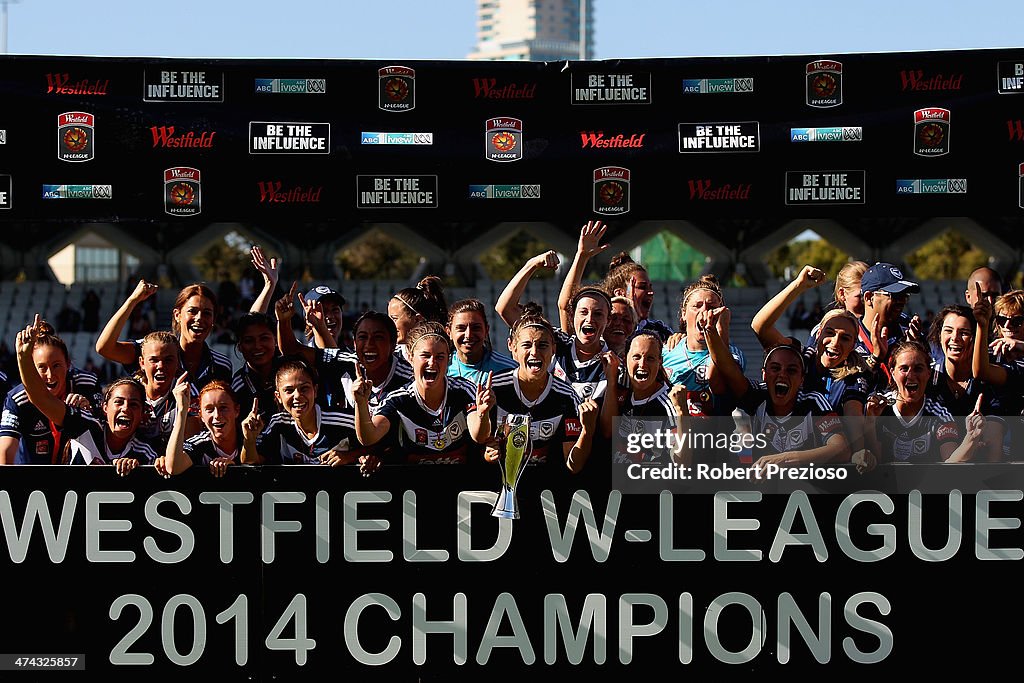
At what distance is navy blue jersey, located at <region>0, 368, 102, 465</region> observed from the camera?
16.8 ft

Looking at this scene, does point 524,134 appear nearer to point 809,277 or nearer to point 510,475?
point 809,277

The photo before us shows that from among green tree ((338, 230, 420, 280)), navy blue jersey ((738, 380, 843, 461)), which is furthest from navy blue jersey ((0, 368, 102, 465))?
green tree ((338, 230, 420, 280))

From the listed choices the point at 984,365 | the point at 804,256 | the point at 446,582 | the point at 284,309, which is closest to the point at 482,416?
the point at 446,582

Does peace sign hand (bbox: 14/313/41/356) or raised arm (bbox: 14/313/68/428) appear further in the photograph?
raised arm (bbox: 14/313/68/428)

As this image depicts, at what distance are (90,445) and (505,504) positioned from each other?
5.76 ft

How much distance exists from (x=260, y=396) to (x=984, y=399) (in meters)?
3.25

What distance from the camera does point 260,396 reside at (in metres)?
5.79

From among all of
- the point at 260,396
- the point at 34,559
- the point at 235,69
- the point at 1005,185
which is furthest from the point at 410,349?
the point at 1005,185

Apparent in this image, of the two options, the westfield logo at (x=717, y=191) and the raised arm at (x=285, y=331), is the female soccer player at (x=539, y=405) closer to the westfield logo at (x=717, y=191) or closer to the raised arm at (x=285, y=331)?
the raised arm at (x=285, y=331)

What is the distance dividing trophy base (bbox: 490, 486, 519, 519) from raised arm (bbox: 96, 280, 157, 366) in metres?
1.93

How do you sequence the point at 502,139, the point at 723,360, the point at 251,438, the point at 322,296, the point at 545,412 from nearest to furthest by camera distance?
the point at 251,438
the point at 545,412
the point at 723,360
the point at 322,296
the point at 502,139

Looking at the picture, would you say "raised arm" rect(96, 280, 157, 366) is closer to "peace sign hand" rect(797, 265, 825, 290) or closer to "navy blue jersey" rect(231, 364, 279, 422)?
"navy blue jersey" rect(231, 364, 279, 422)

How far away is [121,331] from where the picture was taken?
6.04 meters

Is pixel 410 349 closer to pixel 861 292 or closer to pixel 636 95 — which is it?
pixel 861 292
